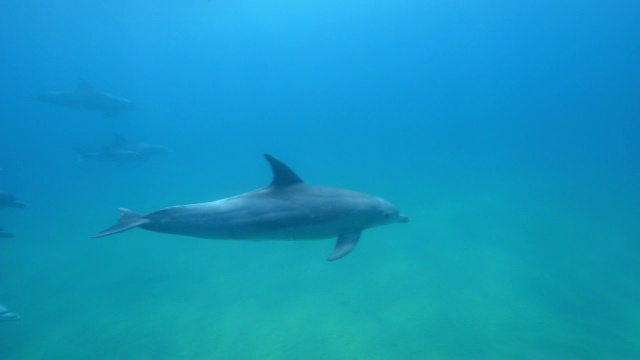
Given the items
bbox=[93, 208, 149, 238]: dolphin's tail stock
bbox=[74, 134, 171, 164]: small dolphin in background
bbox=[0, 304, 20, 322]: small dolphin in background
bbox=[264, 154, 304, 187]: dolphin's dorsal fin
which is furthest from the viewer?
bbox=[74, 134, 171, 164]: small dolphin in background

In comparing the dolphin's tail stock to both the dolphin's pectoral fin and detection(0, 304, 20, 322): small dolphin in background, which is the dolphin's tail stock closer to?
the dolphin's pectoral fin

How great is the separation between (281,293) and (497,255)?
5219mm

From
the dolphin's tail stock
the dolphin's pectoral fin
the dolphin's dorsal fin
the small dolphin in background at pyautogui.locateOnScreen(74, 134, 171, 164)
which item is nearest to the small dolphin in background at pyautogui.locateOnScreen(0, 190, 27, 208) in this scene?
the small dolphin in background at pyautogui.locateOnScreen(74, 134, 171, 164)

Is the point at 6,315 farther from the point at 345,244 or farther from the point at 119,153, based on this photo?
the point at 119,153

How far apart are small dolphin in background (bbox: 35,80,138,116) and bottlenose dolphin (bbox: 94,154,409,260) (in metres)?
19.0

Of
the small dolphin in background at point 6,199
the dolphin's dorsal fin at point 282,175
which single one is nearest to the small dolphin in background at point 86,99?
the small dolphin in background at point 6,199

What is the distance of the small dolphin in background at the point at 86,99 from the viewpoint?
67.5 ft

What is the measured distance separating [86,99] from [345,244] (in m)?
20.5

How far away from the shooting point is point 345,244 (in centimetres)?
518

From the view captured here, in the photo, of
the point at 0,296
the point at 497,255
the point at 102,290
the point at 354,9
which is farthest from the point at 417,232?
the point at 354,9

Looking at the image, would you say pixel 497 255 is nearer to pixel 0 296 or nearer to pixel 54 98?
pixel 0 296

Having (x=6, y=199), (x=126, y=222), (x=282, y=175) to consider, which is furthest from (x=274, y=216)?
(x=6, y=199)

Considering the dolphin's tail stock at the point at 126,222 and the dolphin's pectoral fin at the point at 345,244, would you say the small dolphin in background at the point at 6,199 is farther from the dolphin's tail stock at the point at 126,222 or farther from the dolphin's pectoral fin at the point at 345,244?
the dolphin's pectoral fin at the point at 345,244

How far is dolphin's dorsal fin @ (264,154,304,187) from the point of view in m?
4.89
